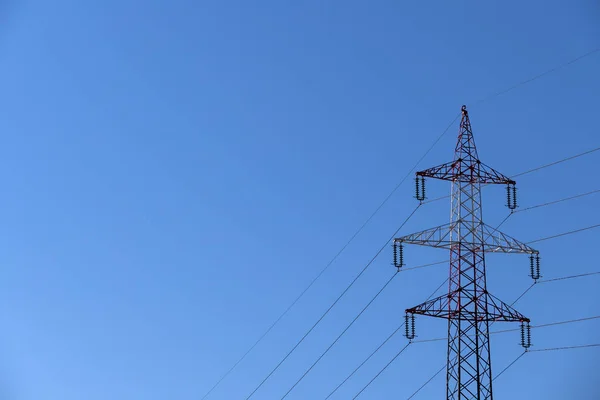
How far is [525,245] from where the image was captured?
95625 mm

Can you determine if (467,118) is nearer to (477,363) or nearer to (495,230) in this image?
(495,230)

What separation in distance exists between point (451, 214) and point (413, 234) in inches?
108

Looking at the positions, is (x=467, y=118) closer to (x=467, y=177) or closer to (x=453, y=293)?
(x=467, y=177)

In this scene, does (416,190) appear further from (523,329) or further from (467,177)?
(523,329)

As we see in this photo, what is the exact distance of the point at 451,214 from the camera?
9494cm

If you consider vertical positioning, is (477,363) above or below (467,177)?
below

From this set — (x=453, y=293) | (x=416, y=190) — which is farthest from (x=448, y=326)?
(x=416, y=190)

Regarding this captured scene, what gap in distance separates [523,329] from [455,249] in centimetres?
614

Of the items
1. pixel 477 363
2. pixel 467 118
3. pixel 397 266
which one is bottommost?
pixel 477 363

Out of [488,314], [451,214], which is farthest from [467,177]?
[488,314]

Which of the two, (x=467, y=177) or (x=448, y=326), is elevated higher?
(x=467, y=177)

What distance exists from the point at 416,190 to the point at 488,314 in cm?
857

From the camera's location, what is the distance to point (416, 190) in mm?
96062

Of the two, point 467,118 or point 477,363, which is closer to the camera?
point 477,363
